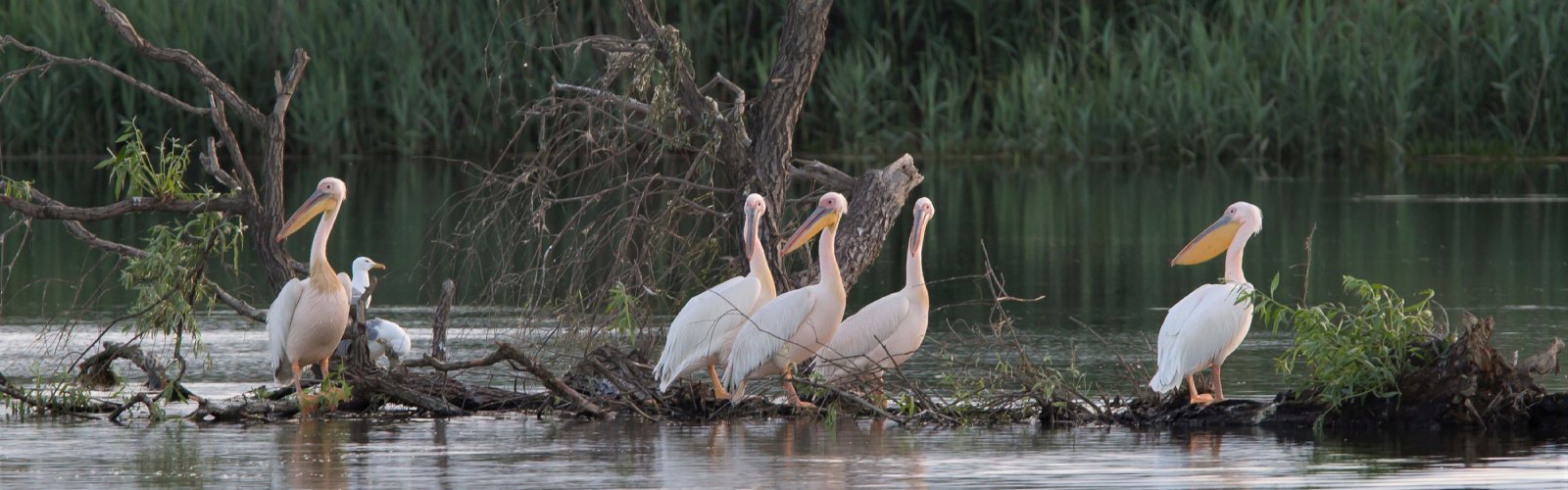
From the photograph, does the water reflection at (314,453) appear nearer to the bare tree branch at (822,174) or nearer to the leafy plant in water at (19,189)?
the leafy plant in water at (19,189)

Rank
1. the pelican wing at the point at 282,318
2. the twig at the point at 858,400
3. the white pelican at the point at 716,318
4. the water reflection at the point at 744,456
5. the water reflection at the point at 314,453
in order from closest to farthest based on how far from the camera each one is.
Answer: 1. the water reflection at the point at 744,456
2. the water reflection at the point at 314,453
3. the twig at the point at 858,400
4. the white pelican at the point at 716,318
5. the pelican wing at the point at 282,318

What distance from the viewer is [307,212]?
963cm

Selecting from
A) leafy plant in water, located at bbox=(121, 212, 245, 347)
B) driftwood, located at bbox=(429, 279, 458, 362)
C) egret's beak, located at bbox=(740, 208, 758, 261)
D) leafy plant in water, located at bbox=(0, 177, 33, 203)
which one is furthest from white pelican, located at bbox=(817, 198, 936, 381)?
leafy plant in water, located at bbox=(0, 177, 33, 203)

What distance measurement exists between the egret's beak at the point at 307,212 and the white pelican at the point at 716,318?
1.60 m

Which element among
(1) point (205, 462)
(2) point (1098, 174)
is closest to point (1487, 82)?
(2) point (1098, 174)

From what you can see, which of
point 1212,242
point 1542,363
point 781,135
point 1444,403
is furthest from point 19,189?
point 1542,363

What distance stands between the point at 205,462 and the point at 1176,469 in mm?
3152

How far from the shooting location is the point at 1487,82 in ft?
75.2

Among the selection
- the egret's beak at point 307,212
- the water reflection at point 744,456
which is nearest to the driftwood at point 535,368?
the water reflection at point 744,456

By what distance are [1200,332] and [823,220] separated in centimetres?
156

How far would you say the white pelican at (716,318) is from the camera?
8.93 metres

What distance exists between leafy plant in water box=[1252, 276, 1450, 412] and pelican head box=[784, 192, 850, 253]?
1787 mm

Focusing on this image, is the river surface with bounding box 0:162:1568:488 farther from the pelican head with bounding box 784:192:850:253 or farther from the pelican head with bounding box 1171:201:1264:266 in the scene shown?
the pelican head with bounding box 784:192:850:253

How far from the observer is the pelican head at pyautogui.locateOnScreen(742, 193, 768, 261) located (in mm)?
9180
